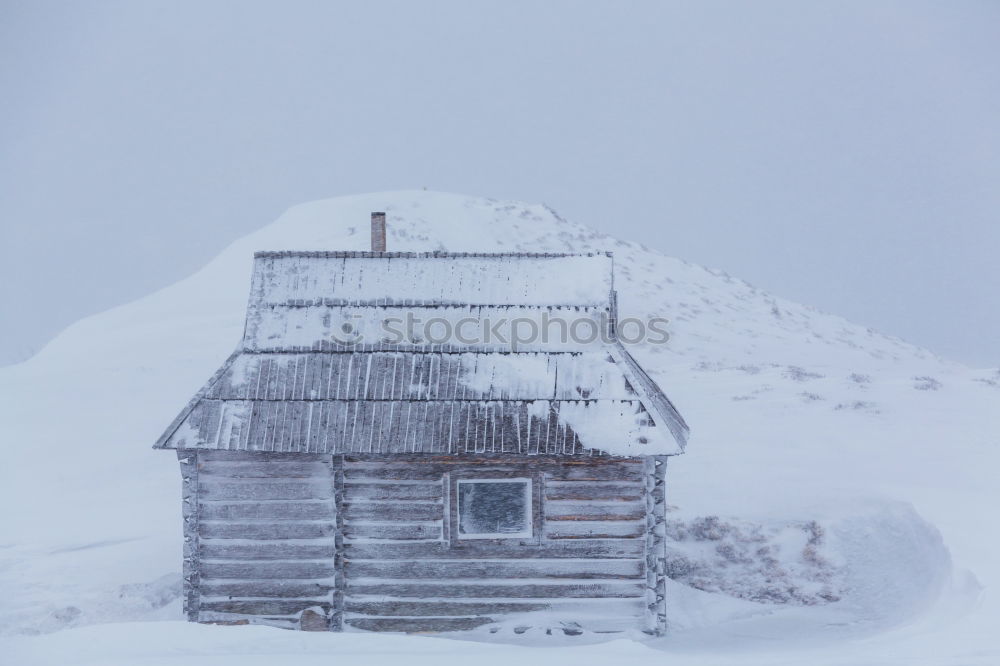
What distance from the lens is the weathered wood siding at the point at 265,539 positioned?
11.7 metres

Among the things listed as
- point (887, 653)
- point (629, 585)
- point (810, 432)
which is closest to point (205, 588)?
Answer: point (629, 585)

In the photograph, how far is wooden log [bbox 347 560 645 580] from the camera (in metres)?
11.5

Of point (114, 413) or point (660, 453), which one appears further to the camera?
point (114, 413)

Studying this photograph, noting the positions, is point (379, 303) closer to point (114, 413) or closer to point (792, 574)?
point (792, 574)

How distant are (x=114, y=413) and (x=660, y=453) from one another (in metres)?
18.2

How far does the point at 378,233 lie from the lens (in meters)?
14.4

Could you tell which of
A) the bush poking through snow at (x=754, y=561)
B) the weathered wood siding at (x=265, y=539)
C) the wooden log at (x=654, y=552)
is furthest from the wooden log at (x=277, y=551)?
the bush poking through snow at (x=754, y=561)

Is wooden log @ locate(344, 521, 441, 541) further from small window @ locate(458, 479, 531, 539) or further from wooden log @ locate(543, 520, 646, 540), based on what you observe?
wooden log @ locate(543, 520, 646, 540)

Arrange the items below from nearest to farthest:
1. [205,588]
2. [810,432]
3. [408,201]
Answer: [205,588]
[810,432]
[408,201]

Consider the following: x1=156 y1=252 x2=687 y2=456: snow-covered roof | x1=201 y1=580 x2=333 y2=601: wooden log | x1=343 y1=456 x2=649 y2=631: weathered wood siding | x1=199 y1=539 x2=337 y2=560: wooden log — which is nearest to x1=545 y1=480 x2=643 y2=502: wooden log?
x1=343 y1=456 x2=649 y2=631: weathered wood siding

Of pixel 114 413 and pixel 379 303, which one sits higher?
pixel 379 303

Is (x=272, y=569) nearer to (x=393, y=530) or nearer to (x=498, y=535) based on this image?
(x=393, y=530)

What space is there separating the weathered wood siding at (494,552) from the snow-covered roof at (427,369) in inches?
18.4

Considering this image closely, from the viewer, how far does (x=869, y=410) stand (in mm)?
22922
